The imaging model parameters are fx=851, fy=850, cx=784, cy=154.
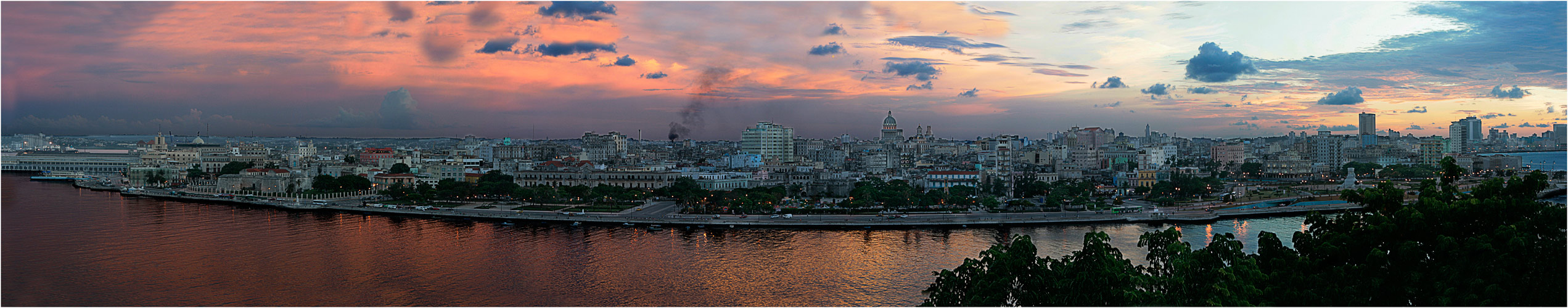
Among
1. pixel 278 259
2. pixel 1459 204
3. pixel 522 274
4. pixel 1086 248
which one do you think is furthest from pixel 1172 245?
pixel 278 259

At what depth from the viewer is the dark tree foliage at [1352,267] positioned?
630cm

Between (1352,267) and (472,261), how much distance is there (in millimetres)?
15225

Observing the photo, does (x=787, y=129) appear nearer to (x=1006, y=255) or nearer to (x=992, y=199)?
(x=992, y=199)

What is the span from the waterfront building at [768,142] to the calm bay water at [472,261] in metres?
32.1

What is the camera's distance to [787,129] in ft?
192

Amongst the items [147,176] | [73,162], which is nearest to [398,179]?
[147,176]

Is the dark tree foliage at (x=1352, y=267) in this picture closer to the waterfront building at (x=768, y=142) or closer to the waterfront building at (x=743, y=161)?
the waterfront building at (x=743, y=161)

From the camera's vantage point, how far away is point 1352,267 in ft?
23.7

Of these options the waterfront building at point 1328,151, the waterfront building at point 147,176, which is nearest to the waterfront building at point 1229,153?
the waterfront building at point 1328,151

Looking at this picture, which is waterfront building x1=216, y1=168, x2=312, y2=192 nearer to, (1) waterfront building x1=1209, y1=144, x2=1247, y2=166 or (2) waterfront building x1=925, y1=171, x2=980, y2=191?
(2) waterfront building x1=925, y1=171, x2=980, y2=191

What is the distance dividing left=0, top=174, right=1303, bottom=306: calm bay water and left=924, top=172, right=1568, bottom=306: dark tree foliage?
599 centimetres

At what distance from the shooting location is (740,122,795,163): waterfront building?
5612 centimetres

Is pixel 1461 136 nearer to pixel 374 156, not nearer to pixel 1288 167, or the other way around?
pixel 1288 167

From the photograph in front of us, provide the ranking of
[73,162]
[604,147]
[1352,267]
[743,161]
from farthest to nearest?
1. [604,147]
2. [73,162]
3. [743,161]
4. [1352,267]
